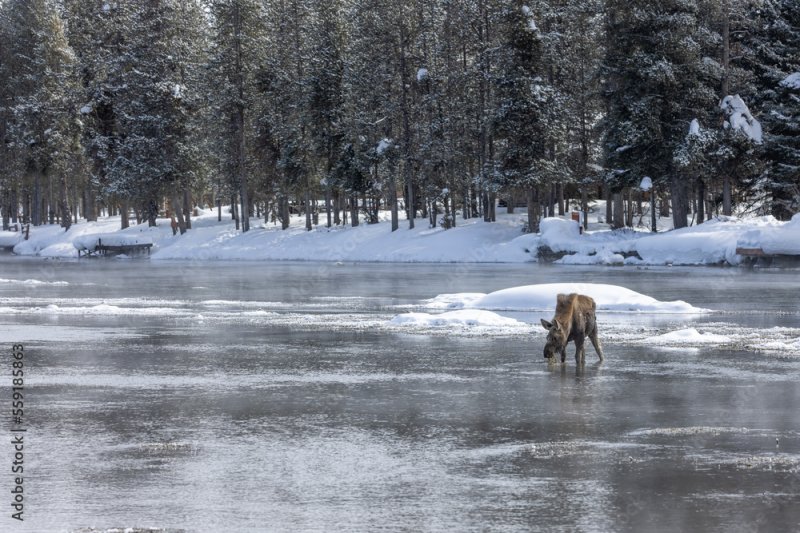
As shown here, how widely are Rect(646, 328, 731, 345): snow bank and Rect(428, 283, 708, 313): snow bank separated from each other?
213 inches

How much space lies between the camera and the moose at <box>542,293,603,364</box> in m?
15.7

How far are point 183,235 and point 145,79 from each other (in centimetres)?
1148

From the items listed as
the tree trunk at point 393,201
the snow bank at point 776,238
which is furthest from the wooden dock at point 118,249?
the snow bank at point 776,238

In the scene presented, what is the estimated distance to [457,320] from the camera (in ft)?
74.9

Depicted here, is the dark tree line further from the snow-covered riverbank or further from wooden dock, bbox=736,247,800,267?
wooden dock, bbox=736,247,800,267

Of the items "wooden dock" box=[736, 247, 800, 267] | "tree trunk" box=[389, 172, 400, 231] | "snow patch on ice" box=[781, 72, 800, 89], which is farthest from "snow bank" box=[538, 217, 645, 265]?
"tree trunk" box=[389, 172, 400, 231]

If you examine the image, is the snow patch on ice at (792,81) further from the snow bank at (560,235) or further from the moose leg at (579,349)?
the moose leg at (579,349)

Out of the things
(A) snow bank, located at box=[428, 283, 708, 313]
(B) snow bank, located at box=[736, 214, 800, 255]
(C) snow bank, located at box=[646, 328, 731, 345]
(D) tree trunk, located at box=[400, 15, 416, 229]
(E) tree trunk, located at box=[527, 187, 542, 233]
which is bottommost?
(C) snow bank, located at box=[646, 328, 731, 345]

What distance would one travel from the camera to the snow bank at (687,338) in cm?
1906

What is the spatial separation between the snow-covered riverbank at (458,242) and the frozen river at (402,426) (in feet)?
83.8

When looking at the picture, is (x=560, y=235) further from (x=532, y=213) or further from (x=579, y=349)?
(x=579, y=349)

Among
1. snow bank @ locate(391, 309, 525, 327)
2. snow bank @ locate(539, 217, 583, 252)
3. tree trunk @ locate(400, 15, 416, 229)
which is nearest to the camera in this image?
snow bank @ locate(391, 309, 525, 327)

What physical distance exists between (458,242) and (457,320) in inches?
1482

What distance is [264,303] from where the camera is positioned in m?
29.7
